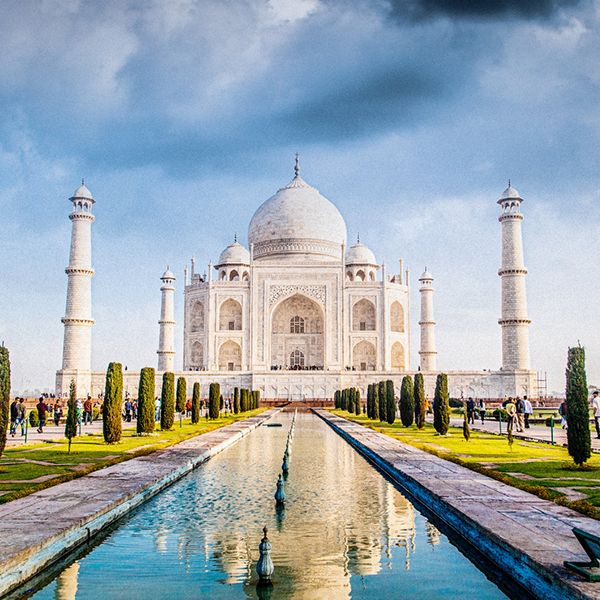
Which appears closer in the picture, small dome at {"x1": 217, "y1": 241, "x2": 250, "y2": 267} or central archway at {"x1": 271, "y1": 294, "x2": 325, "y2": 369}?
central archway at {"x1": 271, "y1": 294, "x2": 325, "y2": 369}

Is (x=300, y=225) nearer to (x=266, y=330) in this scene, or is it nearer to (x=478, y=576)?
(x=266, y=330)

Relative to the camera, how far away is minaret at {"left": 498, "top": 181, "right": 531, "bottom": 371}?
24156 mm

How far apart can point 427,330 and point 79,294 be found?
48.8 ft

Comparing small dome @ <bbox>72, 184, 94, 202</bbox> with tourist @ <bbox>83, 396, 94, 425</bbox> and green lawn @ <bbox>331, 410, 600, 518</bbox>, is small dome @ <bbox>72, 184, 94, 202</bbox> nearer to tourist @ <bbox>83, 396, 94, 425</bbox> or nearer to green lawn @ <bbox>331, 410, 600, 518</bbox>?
tourist @ <bbox>83, 396, 94, 425</bbox>

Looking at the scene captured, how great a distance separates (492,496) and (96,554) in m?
2.51

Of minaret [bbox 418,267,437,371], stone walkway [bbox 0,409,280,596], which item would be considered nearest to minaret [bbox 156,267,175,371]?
minaret [bbox 418,267,437,371]

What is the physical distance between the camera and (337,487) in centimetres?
530

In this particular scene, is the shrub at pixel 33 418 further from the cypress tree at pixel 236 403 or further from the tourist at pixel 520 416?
the tourist at pixel 520 416

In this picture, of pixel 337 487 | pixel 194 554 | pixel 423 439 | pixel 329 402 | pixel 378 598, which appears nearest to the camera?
pixel 378 598

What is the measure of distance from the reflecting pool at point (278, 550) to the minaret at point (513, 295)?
66.1 feet

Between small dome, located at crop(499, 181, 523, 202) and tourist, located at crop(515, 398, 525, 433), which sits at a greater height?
small dome, located at crop(499, 181, 523, 202)

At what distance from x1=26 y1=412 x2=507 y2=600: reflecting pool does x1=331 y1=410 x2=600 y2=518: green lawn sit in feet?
3.04

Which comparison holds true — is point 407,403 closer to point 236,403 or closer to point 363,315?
point 236,403

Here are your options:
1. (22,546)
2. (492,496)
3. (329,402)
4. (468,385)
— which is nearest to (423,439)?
(492,496)
